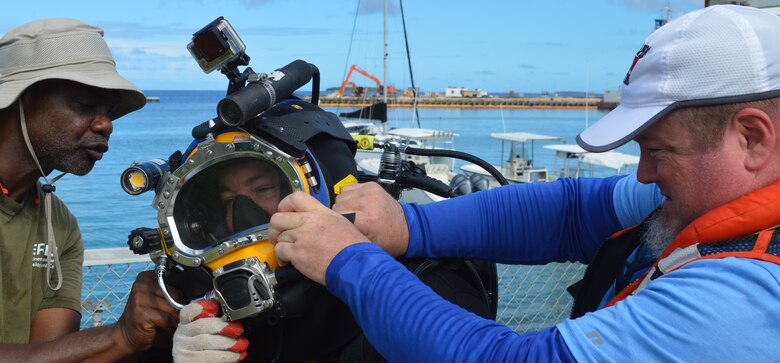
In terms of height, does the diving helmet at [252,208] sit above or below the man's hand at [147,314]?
above

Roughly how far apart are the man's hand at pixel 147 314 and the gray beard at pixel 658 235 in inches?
46.6

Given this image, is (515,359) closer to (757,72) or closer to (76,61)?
(757,72)

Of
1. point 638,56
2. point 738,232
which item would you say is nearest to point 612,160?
point 638,56

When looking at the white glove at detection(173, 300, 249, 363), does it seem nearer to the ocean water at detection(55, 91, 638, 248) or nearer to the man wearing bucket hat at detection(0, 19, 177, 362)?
the man wearing bucket hat at detection(0, 19, 177, 362)

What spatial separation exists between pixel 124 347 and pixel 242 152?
2.60 ft

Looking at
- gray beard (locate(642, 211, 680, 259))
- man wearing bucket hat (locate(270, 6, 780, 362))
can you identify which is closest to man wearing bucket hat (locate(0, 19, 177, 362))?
man wearing bucket hat (locate(270, 6, 780, 362))

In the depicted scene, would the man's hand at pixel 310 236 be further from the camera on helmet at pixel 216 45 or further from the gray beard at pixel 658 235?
the gray beard at pixel 658 235

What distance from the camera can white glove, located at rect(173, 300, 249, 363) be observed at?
1499mm

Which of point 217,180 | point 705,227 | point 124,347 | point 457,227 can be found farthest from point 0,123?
point 705,227

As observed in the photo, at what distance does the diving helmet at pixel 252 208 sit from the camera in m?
1.52

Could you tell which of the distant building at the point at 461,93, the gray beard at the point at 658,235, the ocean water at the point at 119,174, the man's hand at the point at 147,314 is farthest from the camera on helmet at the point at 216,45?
the distant building at the point at 461,93

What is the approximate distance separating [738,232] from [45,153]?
1955mm

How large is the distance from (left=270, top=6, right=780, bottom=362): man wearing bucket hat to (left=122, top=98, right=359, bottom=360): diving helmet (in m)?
0.11

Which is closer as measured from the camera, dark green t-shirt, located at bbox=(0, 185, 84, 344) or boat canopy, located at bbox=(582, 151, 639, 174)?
dark green t-shirt, located at bbox=(0, 185, 84, 344)
